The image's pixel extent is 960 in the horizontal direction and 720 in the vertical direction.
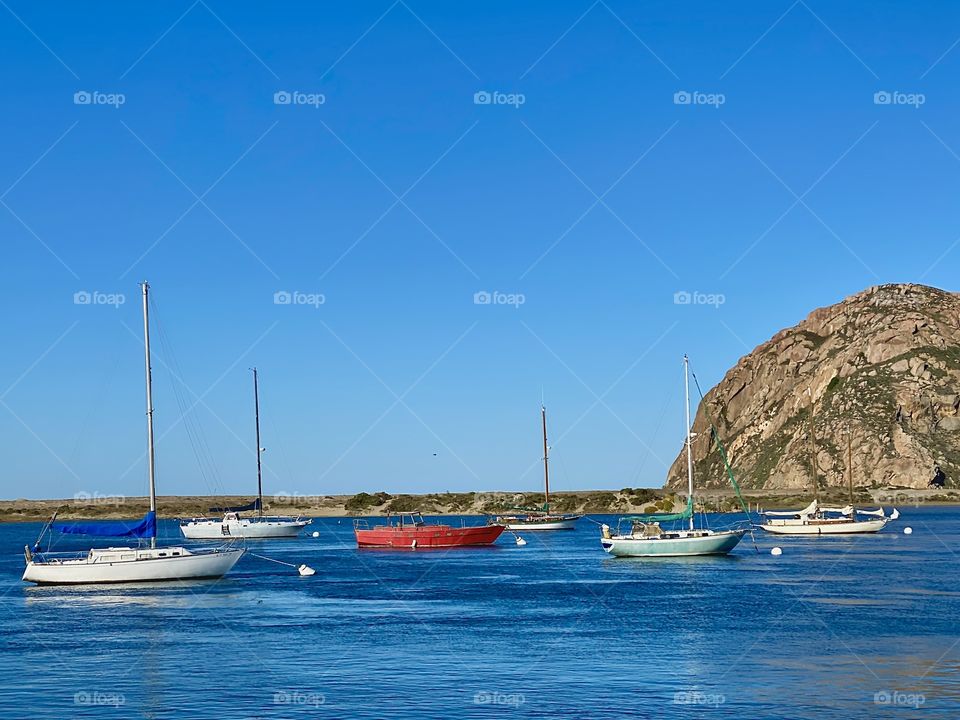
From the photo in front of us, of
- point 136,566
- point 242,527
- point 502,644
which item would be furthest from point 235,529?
point 502,644

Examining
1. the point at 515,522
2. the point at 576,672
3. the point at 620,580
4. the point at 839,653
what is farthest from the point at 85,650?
the point at 515,522

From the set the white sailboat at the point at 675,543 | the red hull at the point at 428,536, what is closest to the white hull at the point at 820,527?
the red hull at the point at 428,536

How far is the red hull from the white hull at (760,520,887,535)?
33.5 metres

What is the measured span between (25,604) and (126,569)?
6856 millimetres

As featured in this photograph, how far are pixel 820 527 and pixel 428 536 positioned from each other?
47.8 meters

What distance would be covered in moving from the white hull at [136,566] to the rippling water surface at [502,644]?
1.11 m

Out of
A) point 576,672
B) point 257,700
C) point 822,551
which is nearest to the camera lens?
point 257,700

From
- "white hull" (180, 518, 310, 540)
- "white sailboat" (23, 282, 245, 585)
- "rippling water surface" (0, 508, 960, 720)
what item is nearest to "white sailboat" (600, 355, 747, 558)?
"rippling water surface" (0, 508, 960, 720)

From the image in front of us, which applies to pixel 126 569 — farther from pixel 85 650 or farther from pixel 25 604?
pixel 85 650

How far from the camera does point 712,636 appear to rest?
1934 inches

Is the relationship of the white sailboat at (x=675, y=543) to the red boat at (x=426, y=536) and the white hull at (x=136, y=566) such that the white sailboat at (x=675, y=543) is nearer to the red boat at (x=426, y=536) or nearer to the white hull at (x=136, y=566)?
the red boat at (x=426, y=536)

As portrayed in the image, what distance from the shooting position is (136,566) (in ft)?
249

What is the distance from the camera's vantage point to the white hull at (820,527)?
135 meters

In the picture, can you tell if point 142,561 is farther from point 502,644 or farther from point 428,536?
point 428,536
